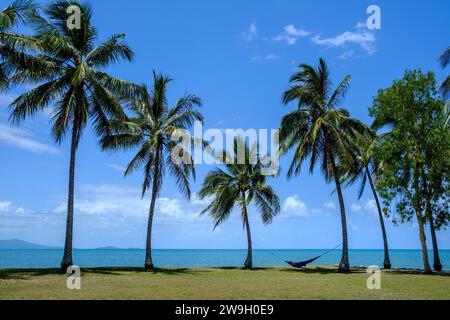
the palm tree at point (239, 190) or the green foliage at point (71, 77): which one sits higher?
the green foliage at point (71, 77)

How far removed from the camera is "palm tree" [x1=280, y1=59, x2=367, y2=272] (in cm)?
2538

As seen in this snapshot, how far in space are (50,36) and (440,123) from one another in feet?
67.1

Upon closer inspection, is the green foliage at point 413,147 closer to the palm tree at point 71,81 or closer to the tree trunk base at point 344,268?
the tree trunk base at point 344,268

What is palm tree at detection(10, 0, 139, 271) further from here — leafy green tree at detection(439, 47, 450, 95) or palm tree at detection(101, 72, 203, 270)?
leafy green tree at detection(439, 47, 450, 95)

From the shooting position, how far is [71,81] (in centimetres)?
2109

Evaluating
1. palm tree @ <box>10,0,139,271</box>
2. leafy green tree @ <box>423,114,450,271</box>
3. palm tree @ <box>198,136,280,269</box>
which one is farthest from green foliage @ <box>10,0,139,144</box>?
leafy green tree @ <box>423,114,450,271</box>

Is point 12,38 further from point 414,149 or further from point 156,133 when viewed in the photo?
point 414,149

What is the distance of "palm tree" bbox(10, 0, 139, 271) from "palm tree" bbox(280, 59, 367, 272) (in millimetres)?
9823

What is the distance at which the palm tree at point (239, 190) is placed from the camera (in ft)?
95.7

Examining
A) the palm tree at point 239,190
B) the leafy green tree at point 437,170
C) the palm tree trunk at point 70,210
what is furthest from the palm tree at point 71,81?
the leafy green tree at point 437,170

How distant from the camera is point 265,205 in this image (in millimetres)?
29547

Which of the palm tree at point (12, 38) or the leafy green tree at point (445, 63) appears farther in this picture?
the leafy green tree at point (445, 63)

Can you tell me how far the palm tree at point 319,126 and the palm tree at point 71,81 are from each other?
9823 mm
